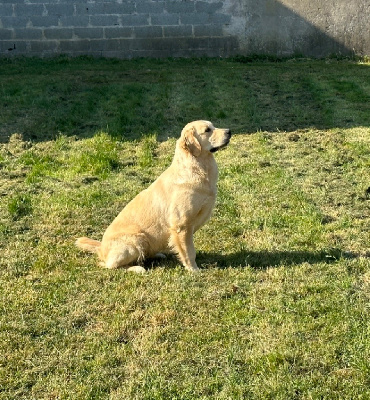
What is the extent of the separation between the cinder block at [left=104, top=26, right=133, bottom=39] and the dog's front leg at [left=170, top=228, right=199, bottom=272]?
1074 centimetres

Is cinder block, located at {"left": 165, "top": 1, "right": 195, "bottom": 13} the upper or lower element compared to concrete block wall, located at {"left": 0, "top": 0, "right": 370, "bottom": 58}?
upper

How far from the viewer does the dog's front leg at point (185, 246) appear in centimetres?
527

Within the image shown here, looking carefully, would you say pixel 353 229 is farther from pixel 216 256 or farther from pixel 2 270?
pixel 2 270

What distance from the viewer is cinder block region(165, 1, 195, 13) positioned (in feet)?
49.0

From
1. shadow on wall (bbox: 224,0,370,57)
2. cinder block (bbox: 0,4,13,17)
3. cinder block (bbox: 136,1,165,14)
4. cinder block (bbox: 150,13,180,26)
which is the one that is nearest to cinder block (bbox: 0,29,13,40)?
cinder block (bbox: 0,4,13,17)

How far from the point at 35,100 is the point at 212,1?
5.45 meters

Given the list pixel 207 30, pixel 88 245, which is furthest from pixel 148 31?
pixel 88 245

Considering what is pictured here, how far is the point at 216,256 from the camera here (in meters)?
5.69

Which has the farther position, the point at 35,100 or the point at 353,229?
the point at 35,100

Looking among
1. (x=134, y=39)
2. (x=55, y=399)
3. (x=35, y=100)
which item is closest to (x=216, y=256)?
(x=55, y=399)

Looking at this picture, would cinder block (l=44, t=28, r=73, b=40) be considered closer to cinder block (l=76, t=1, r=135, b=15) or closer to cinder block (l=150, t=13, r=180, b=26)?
cinder block (l=76, t=1, r=135, b=15)

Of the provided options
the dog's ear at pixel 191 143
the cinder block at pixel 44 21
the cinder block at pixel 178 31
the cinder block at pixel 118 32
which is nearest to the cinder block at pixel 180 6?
the cinder block at pixel 178 31

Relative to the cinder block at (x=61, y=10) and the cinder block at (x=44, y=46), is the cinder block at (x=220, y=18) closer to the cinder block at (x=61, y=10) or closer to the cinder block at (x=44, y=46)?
the cinder block at (x=61, y=10)

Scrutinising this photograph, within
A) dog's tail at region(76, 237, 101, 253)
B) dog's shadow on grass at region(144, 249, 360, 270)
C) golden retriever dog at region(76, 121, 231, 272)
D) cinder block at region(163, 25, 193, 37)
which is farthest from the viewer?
cinder block at region(163, 25, 193, 37)
